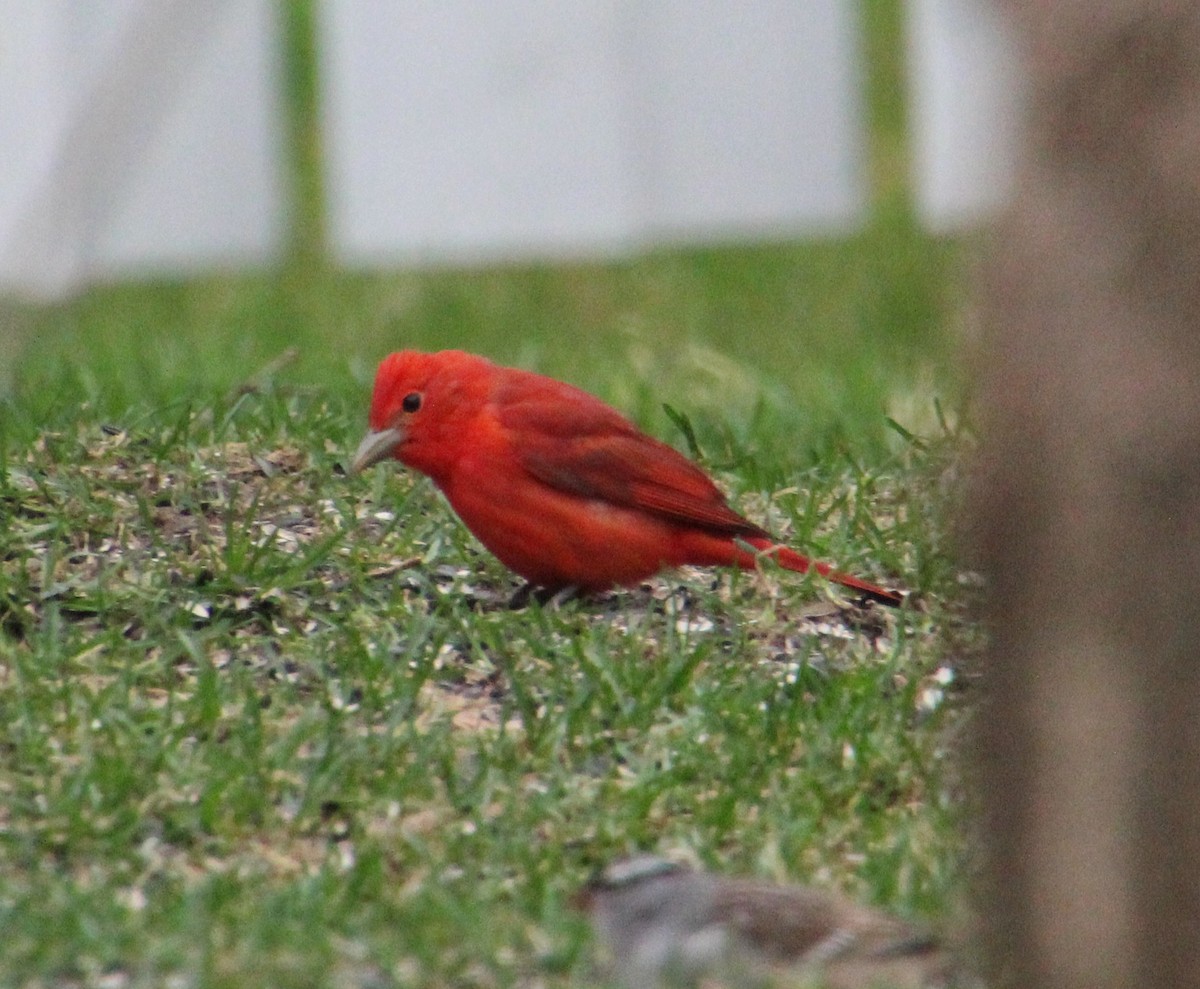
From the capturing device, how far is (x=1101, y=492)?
2730 millimetres

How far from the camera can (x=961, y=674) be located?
465cm

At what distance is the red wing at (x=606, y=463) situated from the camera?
5223mm

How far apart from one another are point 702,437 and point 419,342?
9.44ft

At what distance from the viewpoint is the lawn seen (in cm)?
365

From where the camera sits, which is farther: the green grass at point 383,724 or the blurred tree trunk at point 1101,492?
the green grass at point 383,724

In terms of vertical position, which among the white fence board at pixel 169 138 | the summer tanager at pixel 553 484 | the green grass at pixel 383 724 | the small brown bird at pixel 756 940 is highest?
the white fence board at pixel 169 138

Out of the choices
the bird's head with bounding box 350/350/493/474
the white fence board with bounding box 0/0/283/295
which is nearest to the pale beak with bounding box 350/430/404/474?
the bird's head with bounding box 350/350/493/474

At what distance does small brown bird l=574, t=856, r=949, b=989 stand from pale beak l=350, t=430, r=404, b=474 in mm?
1913

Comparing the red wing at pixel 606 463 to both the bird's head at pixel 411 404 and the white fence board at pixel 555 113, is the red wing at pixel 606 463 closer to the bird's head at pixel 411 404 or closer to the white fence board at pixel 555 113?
the bird's head at pixel 411 404

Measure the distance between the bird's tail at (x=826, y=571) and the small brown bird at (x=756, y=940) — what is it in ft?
5.29

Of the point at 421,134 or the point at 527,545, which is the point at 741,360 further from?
the point at 527,545

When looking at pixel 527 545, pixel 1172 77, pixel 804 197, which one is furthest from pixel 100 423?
pixel 804 197

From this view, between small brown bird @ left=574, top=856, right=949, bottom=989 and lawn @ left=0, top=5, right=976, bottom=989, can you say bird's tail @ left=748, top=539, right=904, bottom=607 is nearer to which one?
lawn @ left=0, top=5, right=976, bottom=989

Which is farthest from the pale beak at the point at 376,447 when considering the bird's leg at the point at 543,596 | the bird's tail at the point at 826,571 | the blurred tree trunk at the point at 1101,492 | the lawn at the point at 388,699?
the blurred tree trunk at the point at 1101,492
